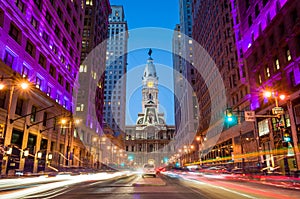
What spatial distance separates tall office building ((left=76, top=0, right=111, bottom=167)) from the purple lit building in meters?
37.0

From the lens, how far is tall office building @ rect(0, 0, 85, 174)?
93.0ft

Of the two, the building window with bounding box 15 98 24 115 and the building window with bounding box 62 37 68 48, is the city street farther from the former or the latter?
the building window with bounding box 62 37 68 48

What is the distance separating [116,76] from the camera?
161 m

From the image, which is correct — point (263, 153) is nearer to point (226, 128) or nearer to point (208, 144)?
point (226, 128)

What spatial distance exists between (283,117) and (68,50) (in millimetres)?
38192

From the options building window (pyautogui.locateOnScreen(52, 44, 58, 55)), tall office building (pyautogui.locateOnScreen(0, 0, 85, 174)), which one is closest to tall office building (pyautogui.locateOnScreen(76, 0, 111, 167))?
tall office building (pyautogui.locateOnScreen(0, 0, 85, 174))

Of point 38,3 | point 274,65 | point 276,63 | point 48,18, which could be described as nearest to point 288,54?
point 276,63

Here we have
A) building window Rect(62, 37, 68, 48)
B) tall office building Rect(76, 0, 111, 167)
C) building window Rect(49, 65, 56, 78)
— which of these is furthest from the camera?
tall office building Rect(76, 0, 111, 167)

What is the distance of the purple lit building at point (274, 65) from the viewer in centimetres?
3027

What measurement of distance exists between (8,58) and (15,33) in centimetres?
367

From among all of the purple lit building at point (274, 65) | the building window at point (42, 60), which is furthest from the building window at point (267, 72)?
the building window at point (42, 60)

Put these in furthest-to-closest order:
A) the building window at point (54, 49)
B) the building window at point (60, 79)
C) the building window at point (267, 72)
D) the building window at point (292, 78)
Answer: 1. the building window at point (60, 79)
2. the building window at point (54, 49)
3. the building window at point (267, 72)
4. the building window at point (292, 78)

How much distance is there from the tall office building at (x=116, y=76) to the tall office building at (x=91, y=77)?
72.3 m

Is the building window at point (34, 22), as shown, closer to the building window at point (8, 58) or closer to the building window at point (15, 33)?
the building window at point (15, 33)
